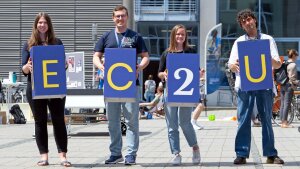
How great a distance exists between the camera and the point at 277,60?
35.0ft

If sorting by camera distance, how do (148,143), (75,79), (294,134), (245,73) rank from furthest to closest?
(75,79) → (294,134) → (148,143) → (245,73)

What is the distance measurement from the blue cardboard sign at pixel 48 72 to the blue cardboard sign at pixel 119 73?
1.81ft

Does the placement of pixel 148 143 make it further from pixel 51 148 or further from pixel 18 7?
pixel 18 7

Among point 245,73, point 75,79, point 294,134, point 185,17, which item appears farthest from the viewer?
point 185,17

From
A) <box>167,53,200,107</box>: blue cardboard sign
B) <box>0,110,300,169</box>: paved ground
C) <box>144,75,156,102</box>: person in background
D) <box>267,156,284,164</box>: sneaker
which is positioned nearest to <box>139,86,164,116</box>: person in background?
<box>0,110,300,169</box>: paved ground

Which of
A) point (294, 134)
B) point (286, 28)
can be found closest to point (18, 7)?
point (286, 28)

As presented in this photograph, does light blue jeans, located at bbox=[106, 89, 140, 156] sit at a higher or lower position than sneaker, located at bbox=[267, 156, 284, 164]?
higher

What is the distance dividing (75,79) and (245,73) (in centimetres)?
1027

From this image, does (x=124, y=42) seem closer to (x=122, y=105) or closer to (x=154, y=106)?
(x=122, y=105)

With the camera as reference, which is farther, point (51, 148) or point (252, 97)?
point (51, 148)

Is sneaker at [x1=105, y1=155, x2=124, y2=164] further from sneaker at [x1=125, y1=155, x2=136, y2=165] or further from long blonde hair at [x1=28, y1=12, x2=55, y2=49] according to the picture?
long blonde hair at [x1=28, y1=12, x2=55, y2=49]

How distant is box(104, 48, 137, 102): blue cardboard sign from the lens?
10562 millimetres

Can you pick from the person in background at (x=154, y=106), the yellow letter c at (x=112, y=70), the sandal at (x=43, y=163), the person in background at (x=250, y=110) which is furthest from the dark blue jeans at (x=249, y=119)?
the person in background at (x=154, y=106)

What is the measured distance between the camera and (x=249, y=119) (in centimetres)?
1066
